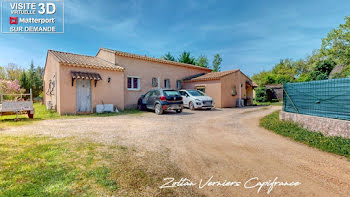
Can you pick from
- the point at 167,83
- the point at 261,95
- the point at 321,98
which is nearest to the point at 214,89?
the point at 167,83

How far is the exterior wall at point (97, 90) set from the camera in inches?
405

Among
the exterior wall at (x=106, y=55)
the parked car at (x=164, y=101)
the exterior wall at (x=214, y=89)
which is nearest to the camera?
the parked car at (x=164, y=101)

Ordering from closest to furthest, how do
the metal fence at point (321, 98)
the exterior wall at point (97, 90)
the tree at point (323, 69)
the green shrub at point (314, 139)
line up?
the green shrub at point (314, 139) → the metal fence at point (321, 98) → the exterior wall at point (97, 90) → the tree at point (323, 69)

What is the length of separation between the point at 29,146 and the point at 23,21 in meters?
9.08

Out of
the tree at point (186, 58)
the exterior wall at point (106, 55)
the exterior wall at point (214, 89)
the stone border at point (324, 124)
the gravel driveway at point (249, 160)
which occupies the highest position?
the tree at point (186, 58)

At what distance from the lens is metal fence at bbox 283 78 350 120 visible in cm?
514

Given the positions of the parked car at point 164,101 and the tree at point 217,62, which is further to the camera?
the tree at point 217,62

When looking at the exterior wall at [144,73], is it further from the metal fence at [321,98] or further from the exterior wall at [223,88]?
the metal fence at [321,98]

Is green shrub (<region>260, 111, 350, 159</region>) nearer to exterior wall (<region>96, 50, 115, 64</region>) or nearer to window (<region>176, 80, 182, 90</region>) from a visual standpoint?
exterior wall (<region>96, 50, 115, 64</region>)

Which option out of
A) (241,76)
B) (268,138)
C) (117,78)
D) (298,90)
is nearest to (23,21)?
(117,78)

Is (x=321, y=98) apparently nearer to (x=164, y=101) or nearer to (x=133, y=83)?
(x=164, y=101)

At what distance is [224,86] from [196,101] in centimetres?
464

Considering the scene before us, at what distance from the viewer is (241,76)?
60.5 feet

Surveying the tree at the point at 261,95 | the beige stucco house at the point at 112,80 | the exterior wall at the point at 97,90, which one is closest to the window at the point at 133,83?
the beige stucco house at the point at 112,80
